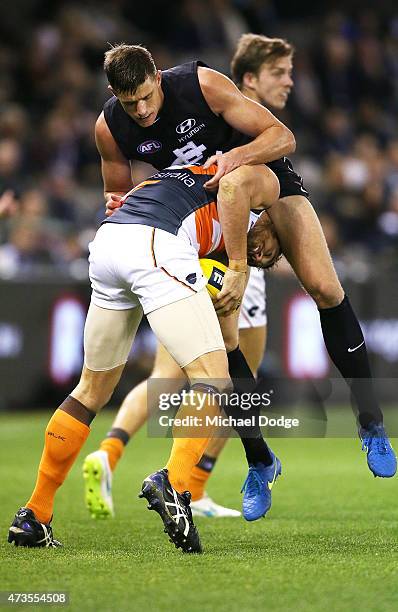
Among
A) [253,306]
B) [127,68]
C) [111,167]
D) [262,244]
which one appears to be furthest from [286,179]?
[253,306]

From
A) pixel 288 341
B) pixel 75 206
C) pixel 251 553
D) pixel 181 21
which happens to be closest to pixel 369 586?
pixel 251 553

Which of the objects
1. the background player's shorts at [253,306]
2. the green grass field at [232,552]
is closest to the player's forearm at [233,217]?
the green grass field at [232,552]

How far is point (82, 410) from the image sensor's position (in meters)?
5.13

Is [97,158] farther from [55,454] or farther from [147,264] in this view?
[147,264]

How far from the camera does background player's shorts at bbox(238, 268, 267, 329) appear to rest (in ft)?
21.4

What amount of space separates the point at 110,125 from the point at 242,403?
144 cm

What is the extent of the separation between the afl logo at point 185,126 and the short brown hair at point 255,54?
5.29ft

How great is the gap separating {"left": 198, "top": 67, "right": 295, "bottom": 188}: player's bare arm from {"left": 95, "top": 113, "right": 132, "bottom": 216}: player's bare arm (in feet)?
1.72

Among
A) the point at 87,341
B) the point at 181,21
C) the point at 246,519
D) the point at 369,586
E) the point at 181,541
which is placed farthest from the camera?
the point at 181,21

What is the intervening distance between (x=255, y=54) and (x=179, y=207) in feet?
6.90

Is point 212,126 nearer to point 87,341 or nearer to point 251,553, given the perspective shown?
point 87,341

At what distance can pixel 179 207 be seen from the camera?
491cm

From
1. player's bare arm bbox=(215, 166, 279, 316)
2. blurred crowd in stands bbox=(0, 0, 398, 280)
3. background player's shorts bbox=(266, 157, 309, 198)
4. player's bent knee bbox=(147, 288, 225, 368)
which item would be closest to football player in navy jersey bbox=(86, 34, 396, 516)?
A: background player's shorts bbox=(266, 157, 309, 198)

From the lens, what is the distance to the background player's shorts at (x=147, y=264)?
4656 mm
